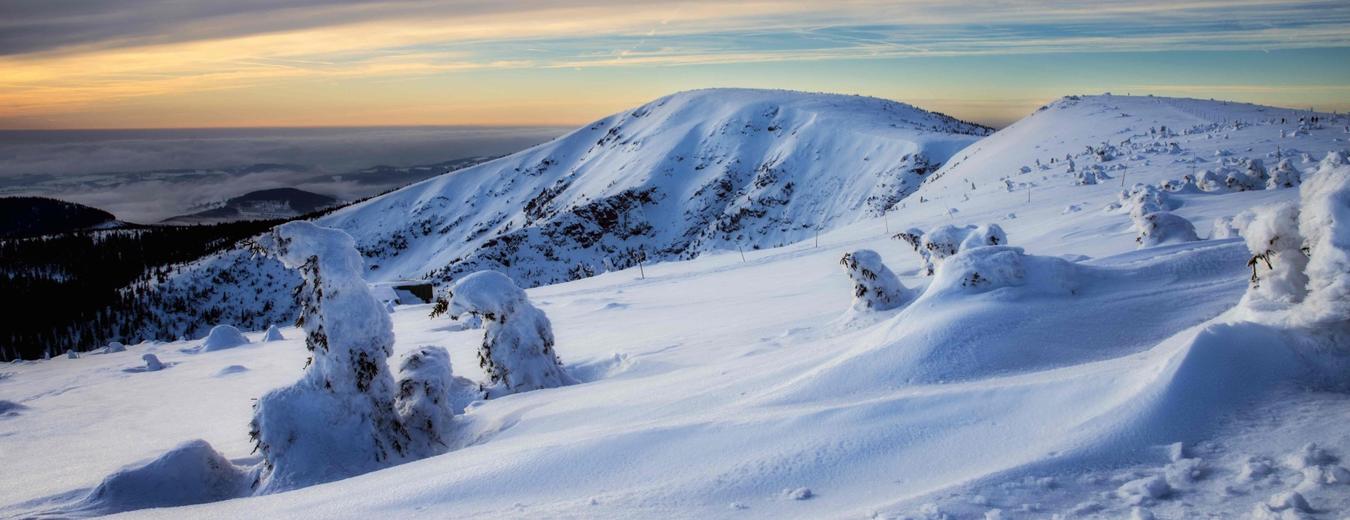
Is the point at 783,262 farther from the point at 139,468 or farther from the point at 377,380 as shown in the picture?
the point at 139,468

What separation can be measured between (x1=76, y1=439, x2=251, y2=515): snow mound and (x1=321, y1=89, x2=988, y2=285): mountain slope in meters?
52.4

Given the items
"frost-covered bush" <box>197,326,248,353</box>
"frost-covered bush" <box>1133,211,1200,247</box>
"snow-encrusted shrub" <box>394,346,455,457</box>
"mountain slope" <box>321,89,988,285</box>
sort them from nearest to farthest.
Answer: "snow-encrusted shrub" <box>394,346,455,457</box> < "frost-covered bush" <box>1133,211,1200,247</box> < "frost-covered bush" <box>197,326,248,353</box> < "mountain slope" <box>321,89,988,285</box>

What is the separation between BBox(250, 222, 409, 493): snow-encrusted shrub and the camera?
766 centimetres

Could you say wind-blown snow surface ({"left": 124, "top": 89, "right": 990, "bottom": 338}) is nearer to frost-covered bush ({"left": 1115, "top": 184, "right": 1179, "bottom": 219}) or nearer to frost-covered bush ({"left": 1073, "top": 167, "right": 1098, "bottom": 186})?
frost-covered bush ({"left": 1073, "top": 167, "right": 1098, "bottom": 186})

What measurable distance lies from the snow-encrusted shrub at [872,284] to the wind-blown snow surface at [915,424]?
1.15 ft

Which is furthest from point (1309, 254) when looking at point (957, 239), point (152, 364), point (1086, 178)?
point (152, 364)

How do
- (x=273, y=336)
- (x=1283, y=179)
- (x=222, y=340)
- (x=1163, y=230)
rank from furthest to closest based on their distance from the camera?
(x=273, y=336) → (x=222, y=340) → (x=1283, y=179) → (x=1163, y=230)

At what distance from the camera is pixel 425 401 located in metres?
8.48

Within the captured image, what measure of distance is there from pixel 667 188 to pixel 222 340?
2553 inches

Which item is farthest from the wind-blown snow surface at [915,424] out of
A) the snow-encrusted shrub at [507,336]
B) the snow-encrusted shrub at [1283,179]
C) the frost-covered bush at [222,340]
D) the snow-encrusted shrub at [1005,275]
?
the snow-encrusted shrub at [1283,179]

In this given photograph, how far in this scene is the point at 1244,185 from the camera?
15750 millimetres

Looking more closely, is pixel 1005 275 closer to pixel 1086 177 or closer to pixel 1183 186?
pixel 1183 186

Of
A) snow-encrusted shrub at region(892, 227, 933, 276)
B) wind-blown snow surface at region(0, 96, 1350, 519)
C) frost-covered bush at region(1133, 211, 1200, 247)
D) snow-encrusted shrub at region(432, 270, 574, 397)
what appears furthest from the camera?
snow-encrusted shrub at region(892, 227, 933, 276)

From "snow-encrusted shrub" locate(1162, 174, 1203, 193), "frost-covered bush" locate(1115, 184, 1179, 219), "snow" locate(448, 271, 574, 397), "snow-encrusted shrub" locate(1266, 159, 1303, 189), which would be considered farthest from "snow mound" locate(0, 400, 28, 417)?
"snow-encrusted shrub" locate(1266, 159, 1303, 189)
